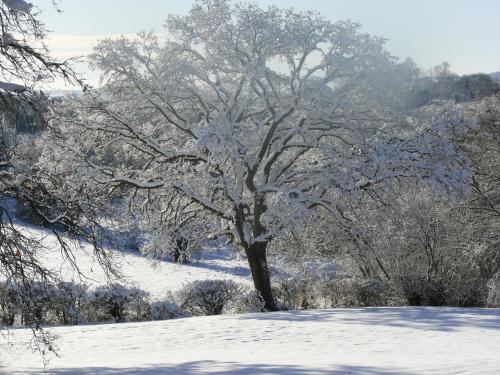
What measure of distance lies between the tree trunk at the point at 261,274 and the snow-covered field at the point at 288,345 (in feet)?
6.91

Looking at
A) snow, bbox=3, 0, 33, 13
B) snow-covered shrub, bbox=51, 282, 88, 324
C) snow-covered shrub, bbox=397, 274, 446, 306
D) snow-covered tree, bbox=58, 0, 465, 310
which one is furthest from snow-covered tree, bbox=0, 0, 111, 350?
snow-covered shrub, bbox=397, 274, 446, 306

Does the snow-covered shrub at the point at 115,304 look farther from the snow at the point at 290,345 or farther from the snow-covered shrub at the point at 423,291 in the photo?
the snow-covered shrub at the point at 423,291

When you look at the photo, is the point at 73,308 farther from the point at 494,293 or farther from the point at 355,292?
the point at 494,293

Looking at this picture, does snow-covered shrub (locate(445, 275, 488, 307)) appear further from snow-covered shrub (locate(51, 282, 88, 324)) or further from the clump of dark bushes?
snow-covered shrub (locate(51, 282, 88, 324))

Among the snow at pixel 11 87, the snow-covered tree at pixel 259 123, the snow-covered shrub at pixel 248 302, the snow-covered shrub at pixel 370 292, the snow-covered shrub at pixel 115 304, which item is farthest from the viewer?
the snow-covered shrub at pixel 370 292

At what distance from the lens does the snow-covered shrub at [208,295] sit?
16281 mm

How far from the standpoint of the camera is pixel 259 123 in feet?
50.9

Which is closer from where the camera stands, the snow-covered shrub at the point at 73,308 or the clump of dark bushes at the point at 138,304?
the snow-covered shrub at the point at 73,308

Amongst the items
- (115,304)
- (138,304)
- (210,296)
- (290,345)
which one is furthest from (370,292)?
(290,345)

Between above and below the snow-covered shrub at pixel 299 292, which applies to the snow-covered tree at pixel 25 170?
above

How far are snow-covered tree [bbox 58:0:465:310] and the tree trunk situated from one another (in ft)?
0.09

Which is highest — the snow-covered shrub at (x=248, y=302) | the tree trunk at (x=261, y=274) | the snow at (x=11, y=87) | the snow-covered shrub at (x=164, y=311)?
the snow at (x=11, y=87)

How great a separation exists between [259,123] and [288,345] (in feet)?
23.1

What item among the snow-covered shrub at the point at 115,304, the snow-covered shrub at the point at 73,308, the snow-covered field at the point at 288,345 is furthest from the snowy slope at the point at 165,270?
the snow-covered field at the point at 288,345
